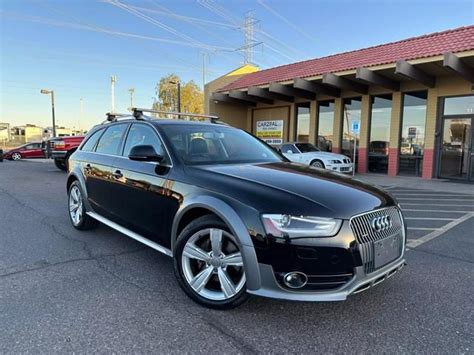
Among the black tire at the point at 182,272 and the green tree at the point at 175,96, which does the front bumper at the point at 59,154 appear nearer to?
the black tire at the point at 182,272

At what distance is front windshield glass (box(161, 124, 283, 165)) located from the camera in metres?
3.73

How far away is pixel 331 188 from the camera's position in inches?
118

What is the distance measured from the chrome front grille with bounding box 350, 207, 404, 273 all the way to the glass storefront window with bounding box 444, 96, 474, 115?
476 inches

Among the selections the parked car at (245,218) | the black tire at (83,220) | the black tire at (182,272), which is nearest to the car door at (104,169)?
the parked car at (245,218)

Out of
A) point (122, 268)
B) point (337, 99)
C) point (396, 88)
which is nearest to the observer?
point (122, 268)

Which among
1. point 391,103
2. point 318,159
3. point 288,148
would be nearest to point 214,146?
point 318,159

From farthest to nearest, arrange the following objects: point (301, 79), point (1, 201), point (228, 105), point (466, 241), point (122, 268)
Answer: point (228, 105) < point (301, 79) < point (1, 201) < point (466, 241) < point (122, 268)

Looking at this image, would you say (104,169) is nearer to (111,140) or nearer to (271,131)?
(111,140)

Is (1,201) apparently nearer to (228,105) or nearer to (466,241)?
(466,241)

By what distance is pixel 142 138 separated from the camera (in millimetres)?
4152

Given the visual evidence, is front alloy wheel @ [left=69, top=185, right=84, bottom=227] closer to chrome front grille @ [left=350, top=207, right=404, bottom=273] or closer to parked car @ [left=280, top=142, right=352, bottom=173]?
chrome front grille @ [left=350, top=207, right=404, bottom=273]

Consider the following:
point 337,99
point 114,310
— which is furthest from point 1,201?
point 337,99

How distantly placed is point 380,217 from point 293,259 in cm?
86

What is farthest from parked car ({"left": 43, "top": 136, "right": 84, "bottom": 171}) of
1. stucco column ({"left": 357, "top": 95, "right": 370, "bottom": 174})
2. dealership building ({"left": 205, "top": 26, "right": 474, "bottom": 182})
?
stucco column ({"left": 357, "top": 95, "right": 370, "bottom": 174})
